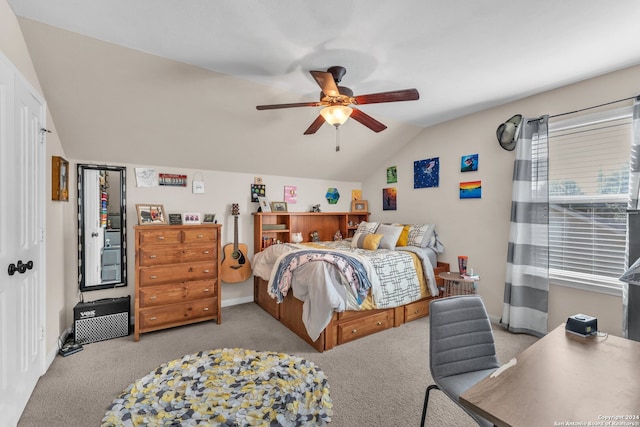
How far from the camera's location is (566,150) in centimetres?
289

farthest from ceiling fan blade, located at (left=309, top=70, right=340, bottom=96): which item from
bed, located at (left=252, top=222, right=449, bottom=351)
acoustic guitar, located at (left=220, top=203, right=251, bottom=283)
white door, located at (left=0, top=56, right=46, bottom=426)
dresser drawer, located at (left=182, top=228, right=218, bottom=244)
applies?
acoustic guitar, located at (left=220, top=203, right=251, bottom=283)

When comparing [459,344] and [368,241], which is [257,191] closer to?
[368,241]

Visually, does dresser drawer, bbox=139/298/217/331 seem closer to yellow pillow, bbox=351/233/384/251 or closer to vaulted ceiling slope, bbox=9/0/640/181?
vaulted ceiling slope, bbox=9/0/640/181

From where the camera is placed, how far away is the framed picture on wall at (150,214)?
327cm

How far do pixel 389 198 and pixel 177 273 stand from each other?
3.18 metres

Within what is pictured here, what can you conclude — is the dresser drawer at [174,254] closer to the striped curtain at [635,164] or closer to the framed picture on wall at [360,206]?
the framed picture on wall at [360,206]

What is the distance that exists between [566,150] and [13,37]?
177 inches

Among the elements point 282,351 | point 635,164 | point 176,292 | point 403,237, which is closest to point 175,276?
point 176,292

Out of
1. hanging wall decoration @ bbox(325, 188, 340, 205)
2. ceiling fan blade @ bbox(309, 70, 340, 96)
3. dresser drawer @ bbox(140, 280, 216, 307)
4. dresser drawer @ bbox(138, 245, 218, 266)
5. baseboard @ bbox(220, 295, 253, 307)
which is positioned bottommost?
baseboard @ bbox(220, 295, 253, 307)

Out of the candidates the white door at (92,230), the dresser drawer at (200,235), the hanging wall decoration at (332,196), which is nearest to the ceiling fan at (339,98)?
the dresser drawer at (200,235)

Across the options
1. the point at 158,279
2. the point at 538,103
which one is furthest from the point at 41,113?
the point at 538,103

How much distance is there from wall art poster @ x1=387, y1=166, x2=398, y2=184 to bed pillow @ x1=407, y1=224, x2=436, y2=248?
95 cm

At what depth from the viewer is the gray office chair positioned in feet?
4.96

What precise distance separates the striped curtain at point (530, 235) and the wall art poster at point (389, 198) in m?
1.72
